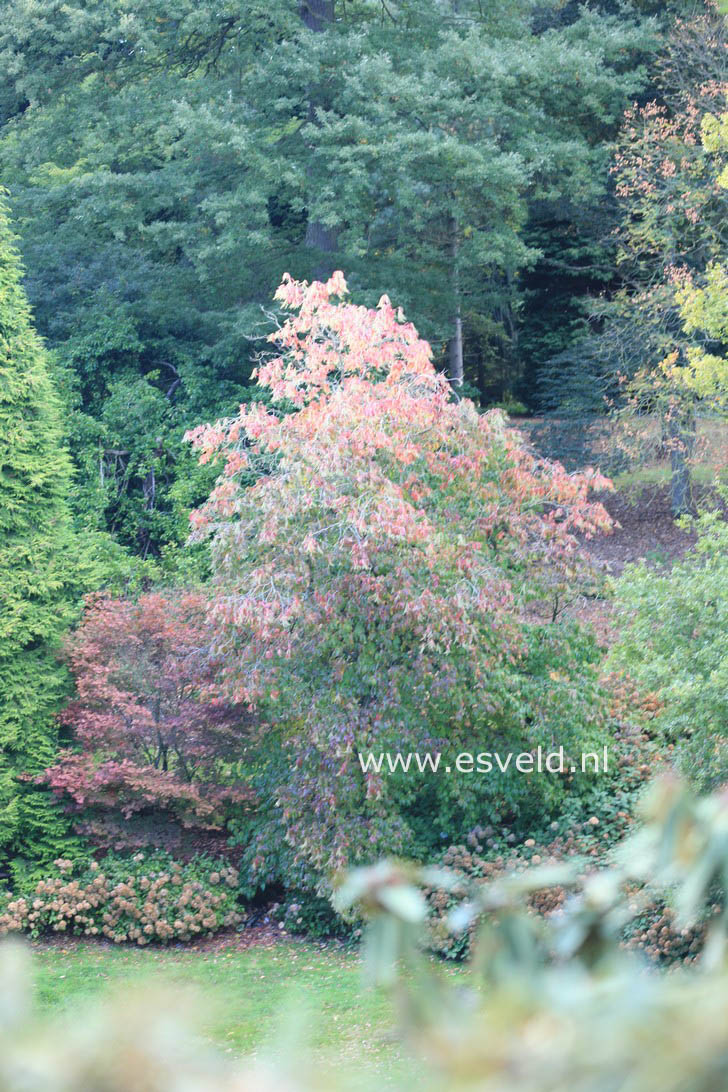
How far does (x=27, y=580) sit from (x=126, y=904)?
10.5ft

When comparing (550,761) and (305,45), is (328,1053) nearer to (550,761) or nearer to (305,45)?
(550,761)

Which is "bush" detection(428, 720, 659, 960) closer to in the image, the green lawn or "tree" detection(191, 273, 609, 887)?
"tree" detection(191, 273, 609, 887)

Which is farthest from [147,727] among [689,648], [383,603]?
[689,648]

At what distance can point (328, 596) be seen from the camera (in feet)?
29.0

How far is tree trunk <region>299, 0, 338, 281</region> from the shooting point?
1634 cm

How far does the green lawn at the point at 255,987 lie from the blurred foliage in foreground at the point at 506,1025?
5792mm

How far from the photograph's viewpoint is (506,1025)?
112 centimetres

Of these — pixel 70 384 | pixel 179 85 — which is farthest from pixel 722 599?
pixel 179 85

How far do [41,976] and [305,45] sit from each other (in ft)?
41.6

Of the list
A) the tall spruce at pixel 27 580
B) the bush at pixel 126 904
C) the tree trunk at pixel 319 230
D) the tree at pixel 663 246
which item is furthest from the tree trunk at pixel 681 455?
the bush at pixel 126 904

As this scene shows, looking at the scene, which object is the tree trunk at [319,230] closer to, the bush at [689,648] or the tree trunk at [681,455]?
the tree trunk at [681,455]

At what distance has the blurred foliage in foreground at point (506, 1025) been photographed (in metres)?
1.07

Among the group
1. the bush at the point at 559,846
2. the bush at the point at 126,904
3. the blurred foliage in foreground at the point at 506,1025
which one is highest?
the blurred foliage in foreground at the point at 506,1025

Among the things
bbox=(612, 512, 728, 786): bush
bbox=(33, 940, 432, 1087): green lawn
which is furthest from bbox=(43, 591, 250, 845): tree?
bbox=(612, 512, 728, 786): bush
